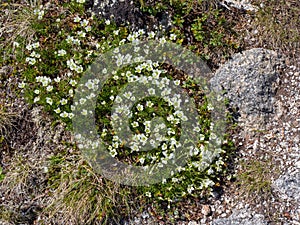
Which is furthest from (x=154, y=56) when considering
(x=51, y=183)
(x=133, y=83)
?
(x=51, y=183)

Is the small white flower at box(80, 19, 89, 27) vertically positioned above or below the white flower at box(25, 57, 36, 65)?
above

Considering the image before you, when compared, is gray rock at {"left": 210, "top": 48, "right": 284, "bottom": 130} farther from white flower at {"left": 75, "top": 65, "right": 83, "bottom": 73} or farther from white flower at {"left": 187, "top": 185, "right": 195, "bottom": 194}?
white flower at {"left": 75, "top": 65, "right": 83, "bottom": 73}

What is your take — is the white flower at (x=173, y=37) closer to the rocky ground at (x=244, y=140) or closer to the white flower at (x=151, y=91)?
the rocky ground at (x=244, y=140)

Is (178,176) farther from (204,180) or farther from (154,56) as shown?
(154,56)

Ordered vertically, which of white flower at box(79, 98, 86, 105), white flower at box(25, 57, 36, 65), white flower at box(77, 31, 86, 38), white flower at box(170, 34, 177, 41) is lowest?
white flower at box(79, 98, 86, 105)

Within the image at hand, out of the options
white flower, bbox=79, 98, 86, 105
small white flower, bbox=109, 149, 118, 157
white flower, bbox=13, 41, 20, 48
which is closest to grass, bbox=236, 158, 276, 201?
small white flower, bbox=109, 149, 118, 157

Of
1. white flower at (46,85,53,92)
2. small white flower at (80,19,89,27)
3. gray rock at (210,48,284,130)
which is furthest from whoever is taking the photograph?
small white flower at (80,19,89,27)

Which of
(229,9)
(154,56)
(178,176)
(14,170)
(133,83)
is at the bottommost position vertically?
(14,170)
